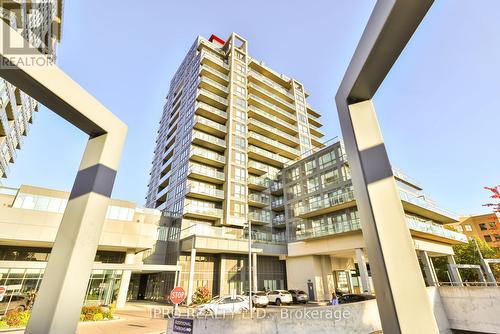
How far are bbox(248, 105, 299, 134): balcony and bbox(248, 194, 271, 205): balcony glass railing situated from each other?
664 inches

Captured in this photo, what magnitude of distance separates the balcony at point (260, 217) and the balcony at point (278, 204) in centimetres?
144

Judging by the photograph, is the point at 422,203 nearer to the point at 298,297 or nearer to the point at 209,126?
the point at 298,297

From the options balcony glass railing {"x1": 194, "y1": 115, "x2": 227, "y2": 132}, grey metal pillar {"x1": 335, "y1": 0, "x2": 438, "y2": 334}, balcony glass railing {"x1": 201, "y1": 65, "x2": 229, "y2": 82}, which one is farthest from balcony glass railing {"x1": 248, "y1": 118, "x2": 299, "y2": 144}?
grey metal pillar {"x1": 335, "y1": 0, "x2": 438, "y2": 334}

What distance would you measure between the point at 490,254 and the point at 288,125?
43.7 m

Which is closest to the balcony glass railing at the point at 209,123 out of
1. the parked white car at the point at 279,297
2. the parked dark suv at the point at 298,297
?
the parked white car at the point at 279,297

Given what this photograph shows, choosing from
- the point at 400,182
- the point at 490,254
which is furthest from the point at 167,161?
the point at 490,254

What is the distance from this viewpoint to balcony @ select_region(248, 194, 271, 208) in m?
41.2

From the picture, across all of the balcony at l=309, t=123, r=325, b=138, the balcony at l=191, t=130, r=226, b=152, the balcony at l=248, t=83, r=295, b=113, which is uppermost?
the balcony at l=248, t=83, r=295, b=113

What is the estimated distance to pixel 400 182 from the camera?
39562 millimetres

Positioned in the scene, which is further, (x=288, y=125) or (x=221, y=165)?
(x=288, y=125)

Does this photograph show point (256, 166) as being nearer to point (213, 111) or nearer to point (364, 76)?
point (213, 111)

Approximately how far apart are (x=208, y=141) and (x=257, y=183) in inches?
426

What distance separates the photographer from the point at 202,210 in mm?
Answer: 35906

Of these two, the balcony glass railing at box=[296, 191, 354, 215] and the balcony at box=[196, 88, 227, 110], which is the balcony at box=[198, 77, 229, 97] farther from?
the balcony glass railing at box=[296, 191, 354, 215]
